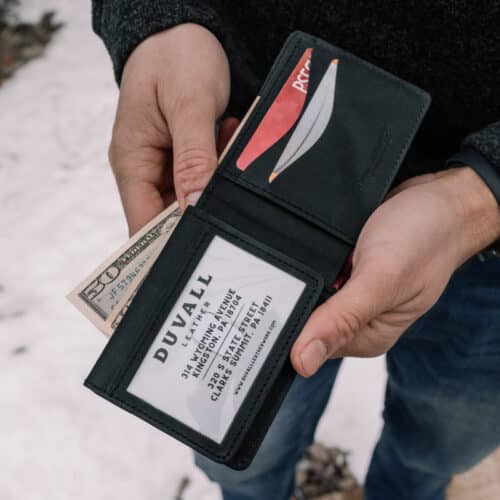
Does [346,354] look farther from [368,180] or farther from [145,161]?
[145,161]

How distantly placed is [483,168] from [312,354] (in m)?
0.39

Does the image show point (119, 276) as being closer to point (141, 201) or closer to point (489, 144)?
point (141, 201)

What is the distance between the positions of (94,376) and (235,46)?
0.64m

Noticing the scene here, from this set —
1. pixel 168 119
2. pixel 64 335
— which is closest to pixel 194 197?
pixel 168 119

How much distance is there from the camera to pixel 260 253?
2.60 feet

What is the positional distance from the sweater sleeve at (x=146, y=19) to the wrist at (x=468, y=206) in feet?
1.56

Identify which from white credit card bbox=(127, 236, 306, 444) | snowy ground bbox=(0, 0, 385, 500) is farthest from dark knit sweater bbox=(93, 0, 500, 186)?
snowy ground bbox=(0, 0, 385, 500)

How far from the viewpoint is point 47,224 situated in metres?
1.98

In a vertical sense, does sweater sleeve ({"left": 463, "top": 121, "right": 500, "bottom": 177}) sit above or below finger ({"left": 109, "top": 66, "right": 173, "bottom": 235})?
above

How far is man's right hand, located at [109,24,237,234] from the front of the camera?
33.1 inches

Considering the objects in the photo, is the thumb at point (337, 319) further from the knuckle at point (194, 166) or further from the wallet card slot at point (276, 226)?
the knuckle at point (194, 166)

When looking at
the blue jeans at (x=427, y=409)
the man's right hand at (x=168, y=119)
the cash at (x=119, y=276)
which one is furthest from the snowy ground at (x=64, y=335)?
the man's right hand at (x=168, y=119)

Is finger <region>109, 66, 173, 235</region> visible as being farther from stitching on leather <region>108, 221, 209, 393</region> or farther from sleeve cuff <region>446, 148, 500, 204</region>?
sleeve cuff <region>446, 148, 500, 204</region>

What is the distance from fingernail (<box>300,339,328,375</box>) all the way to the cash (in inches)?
11.8
